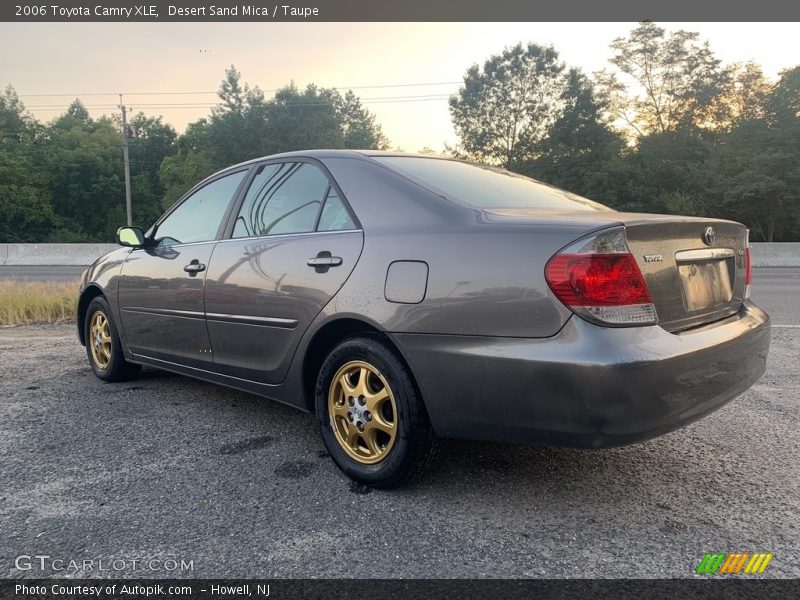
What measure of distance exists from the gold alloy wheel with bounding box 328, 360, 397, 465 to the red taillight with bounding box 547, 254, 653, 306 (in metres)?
0.87

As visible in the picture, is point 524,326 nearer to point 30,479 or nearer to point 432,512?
point 432,512

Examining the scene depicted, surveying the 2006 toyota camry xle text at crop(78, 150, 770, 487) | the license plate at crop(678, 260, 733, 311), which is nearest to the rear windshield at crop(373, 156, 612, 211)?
the 2006 toyota camry xle text at crop(78, 150, 770, 487)

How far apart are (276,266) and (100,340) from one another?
246 cm

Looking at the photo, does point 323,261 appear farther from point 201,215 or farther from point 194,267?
point 201,215

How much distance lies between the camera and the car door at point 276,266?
2779 millimetres

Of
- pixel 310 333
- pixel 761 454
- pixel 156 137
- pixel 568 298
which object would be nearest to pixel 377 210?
pixel 310 333

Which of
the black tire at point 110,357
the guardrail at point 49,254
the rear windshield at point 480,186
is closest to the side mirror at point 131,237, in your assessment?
the black tire at point 110,357

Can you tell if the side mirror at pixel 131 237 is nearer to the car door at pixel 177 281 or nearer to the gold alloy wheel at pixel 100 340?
the car door at pixel 177 281

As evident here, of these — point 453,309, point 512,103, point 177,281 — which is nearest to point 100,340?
point 177,281

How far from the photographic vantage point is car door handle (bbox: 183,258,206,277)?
3495mm

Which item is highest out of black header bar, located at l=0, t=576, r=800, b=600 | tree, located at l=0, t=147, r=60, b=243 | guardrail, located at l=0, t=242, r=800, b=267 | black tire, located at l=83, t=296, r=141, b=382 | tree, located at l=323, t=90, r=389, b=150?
tree, located at l=323, t=90, r=389, b=150

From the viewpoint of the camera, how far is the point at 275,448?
3.13 m

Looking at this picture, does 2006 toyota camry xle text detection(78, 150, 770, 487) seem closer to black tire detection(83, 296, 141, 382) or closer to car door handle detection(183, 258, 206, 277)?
car door handle detection(183, 258, 206, 277)

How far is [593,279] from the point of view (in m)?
2.05
